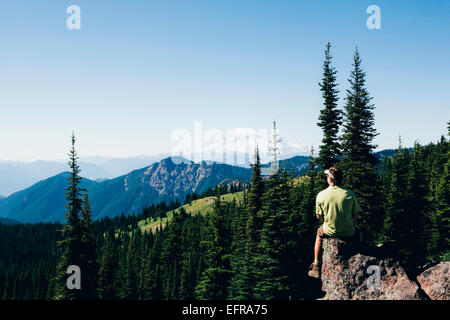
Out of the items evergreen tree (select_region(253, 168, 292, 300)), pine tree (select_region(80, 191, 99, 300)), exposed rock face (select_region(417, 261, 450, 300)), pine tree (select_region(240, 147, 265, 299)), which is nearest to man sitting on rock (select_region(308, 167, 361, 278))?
exposed rock face (select_region(417, 261, 450, 300))

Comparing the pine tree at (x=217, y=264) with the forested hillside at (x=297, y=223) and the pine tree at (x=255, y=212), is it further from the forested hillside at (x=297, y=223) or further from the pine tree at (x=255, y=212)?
the pine tree at (x=255, y=212)

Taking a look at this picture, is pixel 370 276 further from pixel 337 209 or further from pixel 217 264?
pixel 217 264

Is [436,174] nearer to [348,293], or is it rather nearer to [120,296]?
[348,293]

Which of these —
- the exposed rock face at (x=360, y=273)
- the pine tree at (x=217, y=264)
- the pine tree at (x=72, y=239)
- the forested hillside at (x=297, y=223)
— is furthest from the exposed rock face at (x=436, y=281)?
the pine tree at (x=72, y=239)

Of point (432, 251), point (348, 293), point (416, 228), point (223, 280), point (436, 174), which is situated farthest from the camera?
point (436, 174)

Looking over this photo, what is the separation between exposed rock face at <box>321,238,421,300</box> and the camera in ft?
35.1

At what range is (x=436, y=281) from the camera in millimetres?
10430

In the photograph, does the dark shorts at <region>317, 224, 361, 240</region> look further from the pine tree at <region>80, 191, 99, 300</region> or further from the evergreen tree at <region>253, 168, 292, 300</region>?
the pine tree at <region>80, 191, 99, 300</region>

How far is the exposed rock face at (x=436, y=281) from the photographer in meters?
10.2

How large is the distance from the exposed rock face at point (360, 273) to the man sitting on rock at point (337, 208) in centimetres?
87

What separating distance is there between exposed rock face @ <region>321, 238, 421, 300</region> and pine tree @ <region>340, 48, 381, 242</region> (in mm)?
23576
